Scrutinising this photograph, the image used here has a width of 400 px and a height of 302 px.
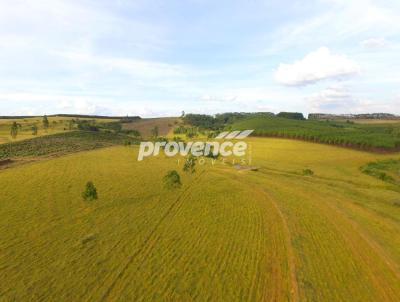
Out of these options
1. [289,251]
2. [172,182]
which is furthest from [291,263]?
[172,182]

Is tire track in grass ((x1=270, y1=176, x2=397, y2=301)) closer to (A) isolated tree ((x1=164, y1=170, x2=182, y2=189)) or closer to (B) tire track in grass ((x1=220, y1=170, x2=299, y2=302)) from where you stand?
(B) tire track in grass ((x1=220, y1=170, x2=299, y2=302))

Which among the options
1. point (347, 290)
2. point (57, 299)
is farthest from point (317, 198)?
point (57, 299)

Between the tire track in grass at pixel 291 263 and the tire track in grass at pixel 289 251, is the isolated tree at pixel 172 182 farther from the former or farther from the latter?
the tire track in grass at pixel 291 263

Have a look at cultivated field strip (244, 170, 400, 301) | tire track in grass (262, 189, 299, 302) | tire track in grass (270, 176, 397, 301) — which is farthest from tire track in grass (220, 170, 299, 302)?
tire track in grass (270, 176, 397, 301)

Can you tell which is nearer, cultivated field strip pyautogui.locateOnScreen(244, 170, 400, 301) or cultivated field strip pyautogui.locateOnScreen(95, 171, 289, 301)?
cultivated field strip pyautogui.locateOnScreen(95, 171, 289, 301)

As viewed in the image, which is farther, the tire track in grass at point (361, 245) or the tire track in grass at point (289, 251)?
the tire track in grass at point (361, 245)

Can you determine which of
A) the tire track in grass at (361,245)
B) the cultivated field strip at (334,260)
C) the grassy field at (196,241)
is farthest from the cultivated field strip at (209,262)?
the tire track in grass at (361,245)

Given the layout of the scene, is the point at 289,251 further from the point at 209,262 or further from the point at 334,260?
the point at 209,262

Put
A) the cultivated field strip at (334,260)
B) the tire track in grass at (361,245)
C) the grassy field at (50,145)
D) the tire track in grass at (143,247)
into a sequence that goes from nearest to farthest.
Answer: the tire track in grass at (143,247) → the cultivated field strip at (334,260) → the tire track in grass at (361,245) → the grassy field at (50,145)
